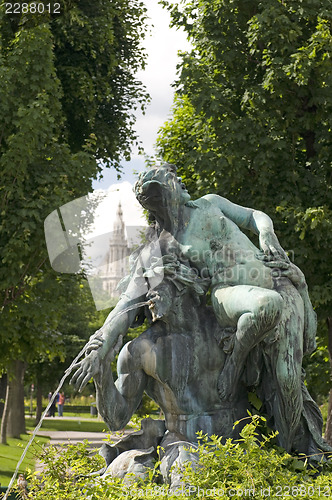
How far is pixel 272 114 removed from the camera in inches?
541

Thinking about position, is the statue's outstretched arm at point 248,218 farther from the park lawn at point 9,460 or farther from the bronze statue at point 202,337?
the park lawn at point 9,460

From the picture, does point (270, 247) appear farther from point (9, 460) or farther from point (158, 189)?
point (9, 460)

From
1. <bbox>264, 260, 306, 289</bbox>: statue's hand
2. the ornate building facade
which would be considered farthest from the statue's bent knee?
the ornate building facade

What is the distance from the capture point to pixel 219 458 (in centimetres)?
447

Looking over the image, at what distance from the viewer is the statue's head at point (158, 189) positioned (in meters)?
5.38

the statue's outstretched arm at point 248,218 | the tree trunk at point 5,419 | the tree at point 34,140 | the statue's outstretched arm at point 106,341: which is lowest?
the tree trunk at point 5,419

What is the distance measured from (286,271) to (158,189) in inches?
40.0

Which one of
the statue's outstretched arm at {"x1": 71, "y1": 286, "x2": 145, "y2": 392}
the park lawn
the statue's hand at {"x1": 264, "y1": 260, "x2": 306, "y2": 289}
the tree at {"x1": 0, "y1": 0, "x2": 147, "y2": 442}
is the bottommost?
the park lawn

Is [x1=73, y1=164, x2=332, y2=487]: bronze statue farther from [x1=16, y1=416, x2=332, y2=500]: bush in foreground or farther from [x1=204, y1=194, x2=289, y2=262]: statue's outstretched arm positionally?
[x1=16, y1=416, x2=332, y2=500]: bush in foreground

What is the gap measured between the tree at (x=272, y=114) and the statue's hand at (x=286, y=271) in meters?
7.25

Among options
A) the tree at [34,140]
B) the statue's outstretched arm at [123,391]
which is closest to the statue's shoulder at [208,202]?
the statue's outstretched arm at [123,391]

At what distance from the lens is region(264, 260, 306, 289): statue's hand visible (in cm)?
536

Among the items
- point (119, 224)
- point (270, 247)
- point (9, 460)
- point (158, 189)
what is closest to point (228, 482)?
point (270, 247)

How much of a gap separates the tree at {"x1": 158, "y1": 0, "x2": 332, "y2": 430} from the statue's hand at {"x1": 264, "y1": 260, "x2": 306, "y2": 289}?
23.8 ft
